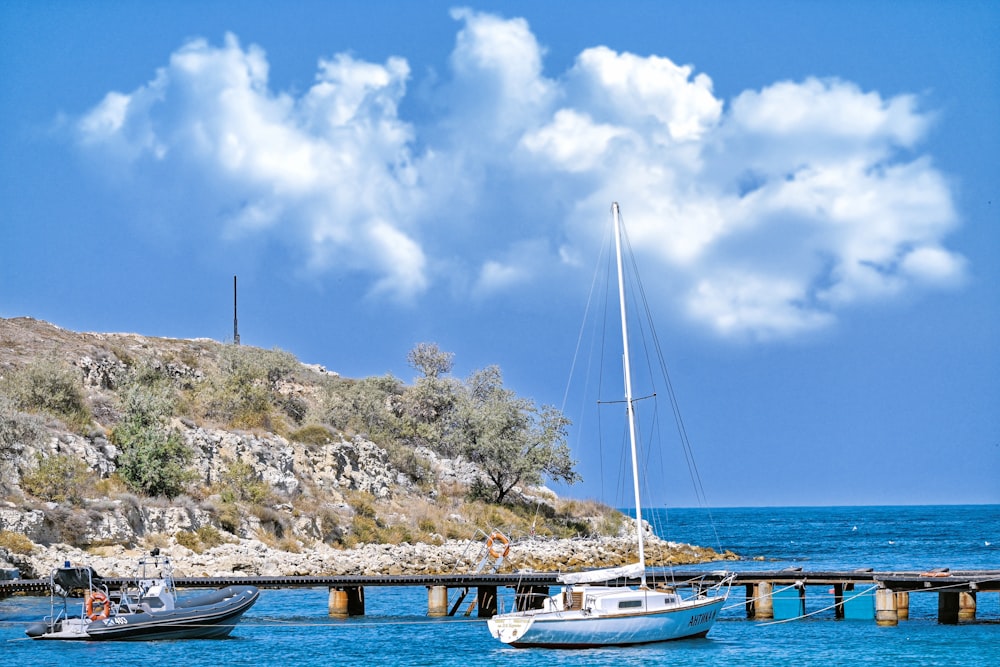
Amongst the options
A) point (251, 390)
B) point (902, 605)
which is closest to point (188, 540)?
point (251, 390)

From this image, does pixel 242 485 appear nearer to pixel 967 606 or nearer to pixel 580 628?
pixel 580 628

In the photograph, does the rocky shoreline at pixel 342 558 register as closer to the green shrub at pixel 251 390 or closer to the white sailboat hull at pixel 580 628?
the white sailboat hull at pixel 580 628

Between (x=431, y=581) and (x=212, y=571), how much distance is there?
42.7ft

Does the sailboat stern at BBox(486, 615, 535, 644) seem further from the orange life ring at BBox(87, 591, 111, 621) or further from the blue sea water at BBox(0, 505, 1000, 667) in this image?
the orange life ring at BBox(87, 591, 111, 621)

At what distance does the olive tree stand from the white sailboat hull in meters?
45.1

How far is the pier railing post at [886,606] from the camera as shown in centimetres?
4038

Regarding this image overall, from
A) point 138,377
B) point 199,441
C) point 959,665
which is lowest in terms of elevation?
point 959,665

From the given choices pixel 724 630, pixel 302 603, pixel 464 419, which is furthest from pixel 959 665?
pixel 464 419

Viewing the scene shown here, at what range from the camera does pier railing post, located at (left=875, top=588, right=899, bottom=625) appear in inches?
1590

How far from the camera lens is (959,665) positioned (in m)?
32.7

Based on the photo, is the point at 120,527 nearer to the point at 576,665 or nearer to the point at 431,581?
the point at 431,581

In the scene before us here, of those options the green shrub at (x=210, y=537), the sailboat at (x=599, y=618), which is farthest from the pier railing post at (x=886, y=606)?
the green shrub at (x=210, y=537)

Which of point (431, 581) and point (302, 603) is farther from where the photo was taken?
point (302, 603)

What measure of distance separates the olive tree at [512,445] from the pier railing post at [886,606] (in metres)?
41.1
